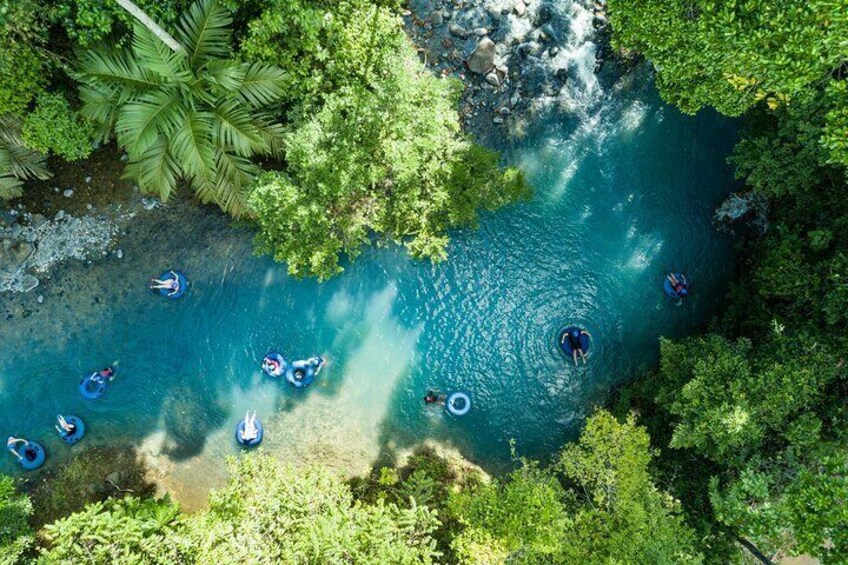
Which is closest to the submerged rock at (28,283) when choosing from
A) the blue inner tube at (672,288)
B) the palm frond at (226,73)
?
the palm frond at (226,73)

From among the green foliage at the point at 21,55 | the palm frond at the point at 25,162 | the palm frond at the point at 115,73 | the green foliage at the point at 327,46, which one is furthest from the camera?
the palm frond at the point at 25,162

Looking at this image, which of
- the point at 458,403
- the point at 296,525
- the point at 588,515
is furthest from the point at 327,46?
the point at 588,515

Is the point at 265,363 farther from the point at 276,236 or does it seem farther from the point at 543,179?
the point at 543,179

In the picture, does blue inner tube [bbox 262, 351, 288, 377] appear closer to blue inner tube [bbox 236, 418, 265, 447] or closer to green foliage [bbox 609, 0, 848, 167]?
blue inner tube [bbox 236, 418, 265, 447]

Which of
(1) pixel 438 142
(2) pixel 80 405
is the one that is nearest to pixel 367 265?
(1) pixel 438 142

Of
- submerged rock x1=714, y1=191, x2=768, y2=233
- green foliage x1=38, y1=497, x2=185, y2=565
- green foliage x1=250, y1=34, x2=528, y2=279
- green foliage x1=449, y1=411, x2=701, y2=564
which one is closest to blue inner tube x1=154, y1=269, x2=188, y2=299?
green foliage x1=250, y1=34, x2=528, y2=279

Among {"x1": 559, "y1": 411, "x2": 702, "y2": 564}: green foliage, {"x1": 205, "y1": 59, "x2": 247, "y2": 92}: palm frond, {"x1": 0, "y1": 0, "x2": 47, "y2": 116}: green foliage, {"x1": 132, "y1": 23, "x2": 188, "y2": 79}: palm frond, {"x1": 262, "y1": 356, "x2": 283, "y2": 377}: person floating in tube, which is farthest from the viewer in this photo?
{"x1": 262, "y1": 356, "x2": 283, "y2": 377}: person floating in tube

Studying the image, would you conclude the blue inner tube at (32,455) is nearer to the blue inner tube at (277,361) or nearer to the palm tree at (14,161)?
the blue inner tube at (277,361)
